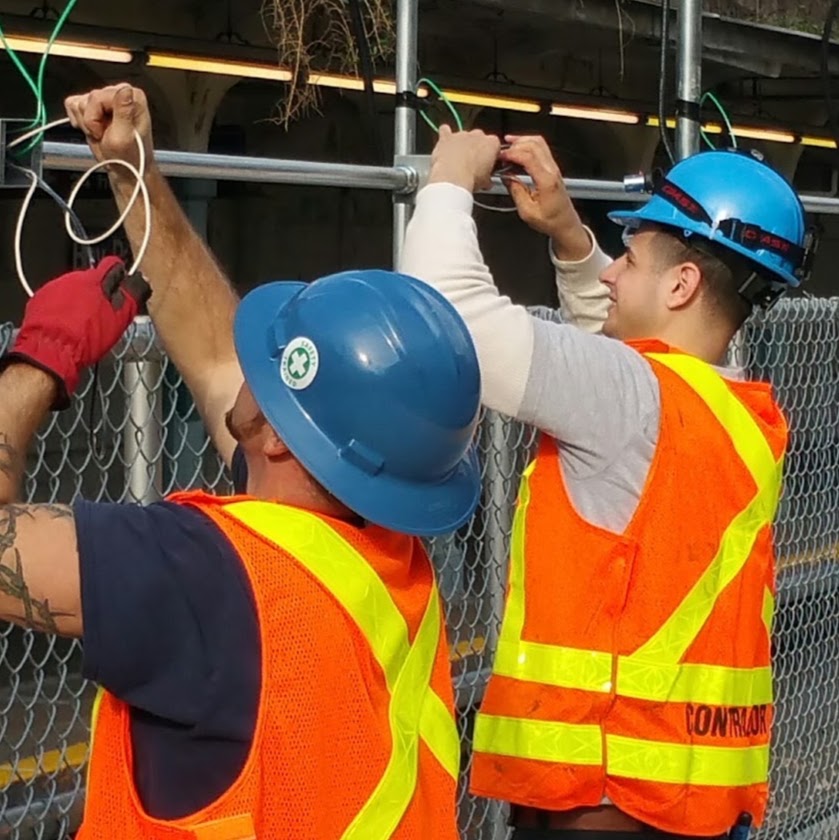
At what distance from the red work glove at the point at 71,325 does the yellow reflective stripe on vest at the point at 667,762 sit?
1.17 metres

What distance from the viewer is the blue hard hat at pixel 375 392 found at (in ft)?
6.58

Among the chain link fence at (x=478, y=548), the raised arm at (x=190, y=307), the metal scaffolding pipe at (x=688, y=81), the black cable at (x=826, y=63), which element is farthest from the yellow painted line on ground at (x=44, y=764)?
the black cable at (x=826, y=63)

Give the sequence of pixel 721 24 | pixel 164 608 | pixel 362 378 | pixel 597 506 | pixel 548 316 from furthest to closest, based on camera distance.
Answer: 1. pixel 721 24
2. pixel 548 316
3. pixel 597 506
4. pixel 362 378
5. pixel 164 608

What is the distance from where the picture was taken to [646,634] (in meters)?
2.67

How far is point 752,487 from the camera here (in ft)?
9.14

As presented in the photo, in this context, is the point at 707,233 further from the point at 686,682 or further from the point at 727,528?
the point at 686,682

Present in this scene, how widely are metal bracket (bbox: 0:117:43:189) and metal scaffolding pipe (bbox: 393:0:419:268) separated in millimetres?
1020

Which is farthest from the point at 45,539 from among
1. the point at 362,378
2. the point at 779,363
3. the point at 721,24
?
the point at 721,24

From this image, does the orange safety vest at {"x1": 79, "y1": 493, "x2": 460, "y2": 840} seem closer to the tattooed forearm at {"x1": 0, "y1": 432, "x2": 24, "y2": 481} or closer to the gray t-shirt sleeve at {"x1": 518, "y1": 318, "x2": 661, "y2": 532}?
the tattooed forearm at {"x1": 0, "y1": 432, "x2": 24, "y2": 481}

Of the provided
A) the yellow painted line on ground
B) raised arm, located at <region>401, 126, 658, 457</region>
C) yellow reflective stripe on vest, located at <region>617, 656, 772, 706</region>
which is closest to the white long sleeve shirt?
raised arm, located at <region>401, 126, 658, 457</region>

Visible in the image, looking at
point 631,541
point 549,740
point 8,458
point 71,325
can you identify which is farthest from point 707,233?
point 8,458

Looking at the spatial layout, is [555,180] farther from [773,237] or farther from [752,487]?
[752,487]

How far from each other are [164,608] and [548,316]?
76.2 inches

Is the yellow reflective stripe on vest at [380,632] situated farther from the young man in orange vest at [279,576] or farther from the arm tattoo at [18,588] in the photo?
the arm tattoo at [18,588]
